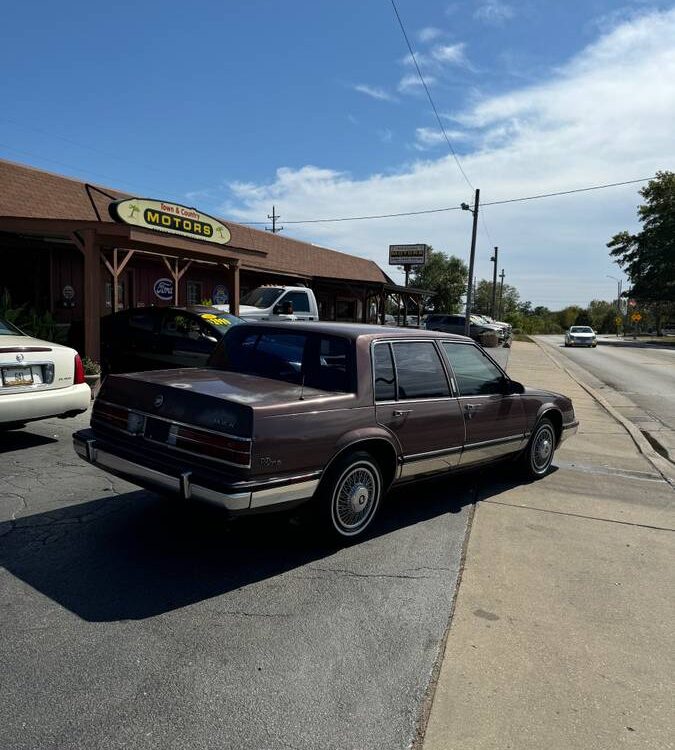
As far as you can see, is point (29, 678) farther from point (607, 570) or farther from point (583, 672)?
point (607, 570)

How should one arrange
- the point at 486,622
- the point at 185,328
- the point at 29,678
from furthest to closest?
the point at 185,328
the point at 486,622
the point at 29,678

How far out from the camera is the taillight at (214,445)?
11.5ft

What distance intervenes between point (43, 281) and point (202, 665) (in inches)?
585

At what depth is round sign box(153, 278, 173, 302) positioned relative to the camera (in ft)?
60.1

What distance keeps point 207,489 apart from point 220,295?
1849 centimetres

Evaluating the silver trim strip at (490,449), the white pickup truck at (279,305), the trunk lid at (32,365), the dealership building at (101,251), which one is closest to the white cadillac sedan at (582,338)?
the dealership building at (101,251)

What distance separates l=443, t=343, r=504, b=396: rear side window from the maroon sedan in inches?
0.5

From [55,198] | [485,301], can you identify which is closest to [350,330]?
[55,198]

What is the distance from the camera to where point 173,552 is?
399cm

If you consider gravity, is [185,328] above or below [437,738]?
above

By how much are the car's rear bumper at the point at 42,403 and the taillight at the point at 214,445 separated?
2.88m

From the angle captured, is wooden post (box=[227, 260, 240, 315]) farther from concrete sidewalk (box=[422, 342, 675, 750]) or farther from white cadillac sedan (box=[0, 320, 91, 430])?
concrete sidewalk (box=[422, 342, 675, 750])

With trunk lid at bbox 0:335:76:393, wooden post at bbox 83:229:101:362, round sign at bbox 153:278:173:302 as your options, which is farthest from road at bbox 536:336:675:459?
round sign at bbox 153:278:173:302

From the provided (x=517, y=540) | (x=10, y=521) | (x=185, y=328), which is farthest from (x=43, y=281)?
(x=517, y=540)
